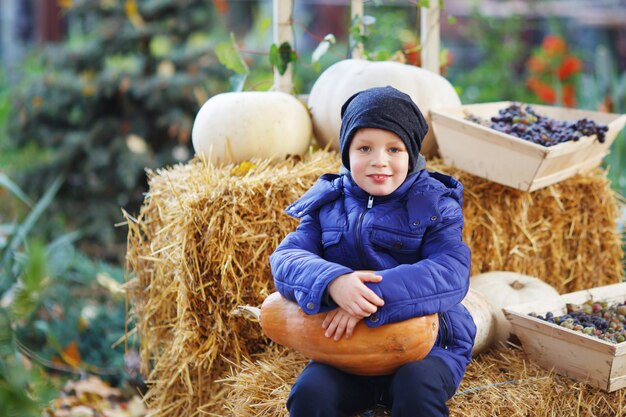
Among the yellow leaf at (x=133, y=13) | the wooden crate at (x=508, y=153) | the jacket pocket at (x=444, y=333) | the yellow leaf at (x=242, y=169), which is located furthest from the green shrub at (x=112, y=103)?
the jacket pocket at (x=444, y=333)

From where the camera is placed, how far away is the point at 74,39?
564 cm

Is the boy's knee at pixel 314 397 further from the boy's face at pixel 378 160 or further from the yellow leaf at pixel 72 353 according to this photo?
the yellow leaf at pixel 72 353

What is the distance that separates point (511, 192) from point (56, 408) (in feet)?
6.75

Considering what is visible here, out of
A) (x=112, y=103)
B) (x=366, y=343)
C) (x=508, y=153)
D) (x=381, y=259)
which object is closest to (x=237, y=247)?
(x=381, y=259)

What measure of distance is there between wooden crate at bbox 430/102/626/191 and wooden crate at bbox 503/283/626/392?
1.57 feet

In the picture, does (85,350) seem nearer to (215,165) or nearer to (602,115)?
(215,165)

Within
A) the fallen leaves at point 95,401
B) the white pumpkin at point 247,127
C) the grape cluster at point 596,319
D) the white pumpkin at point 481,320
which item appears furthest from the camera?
the fallen leaves at point 95,401

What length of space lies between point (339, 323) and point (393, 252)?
0.30 meters

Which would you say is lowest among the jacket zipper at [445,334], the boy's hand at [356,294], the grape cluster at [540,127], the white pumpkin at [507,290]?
the white pumpkin at [507,290]

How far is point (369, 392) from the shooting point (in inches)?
78.7

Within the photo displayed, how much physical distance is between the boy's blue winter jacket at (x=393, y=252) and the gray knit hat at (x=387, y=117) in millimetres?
122

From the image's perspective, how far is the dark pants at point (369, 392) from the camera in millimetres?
1811

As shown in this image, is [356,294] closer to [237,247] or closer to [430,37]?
[237,247]

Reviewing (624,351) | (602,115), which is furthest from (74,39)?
(624,351)
